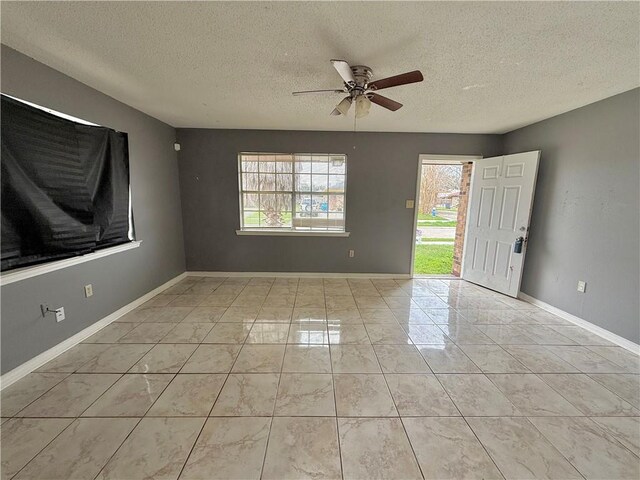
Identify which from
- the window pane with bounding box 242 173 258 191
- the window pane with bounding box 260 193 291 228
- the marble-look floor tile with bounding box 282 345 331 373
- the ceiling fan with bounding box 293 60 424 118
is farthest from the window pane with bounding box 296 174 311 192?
the marble-look floor tile with bounding box 282 345 331 373

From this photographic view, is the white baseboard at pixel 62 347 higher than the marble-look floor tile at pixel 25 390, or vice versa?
the white baseboard at pixel 62 347

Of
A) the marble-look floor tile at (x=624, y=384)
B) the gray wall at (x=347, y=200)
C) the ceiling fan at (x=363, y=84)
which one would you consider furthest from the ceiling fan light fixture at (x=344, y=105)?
the marble-look floor tile at (x=624, y=384)

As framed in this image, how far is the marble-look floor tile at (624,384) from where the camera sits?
5.61ft

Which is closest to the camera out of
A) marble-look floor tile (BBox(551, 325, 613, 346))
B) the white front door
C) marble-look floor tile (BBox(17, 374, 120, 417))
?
marble-look floor tile (BBox(17, 374, 120, 417))

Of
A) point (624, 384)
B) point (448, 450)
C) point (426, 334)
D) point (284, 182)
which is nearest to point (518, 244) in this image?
point (624, 384)

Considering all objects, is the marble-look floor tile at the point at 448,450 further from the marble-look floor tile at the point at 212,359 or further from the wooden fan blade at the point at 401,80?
the wooden fan blade at the point at 401,80

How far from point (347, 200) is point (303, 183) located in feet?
2.45

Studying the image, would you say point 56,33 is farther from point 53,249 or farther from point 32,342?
point 32,342

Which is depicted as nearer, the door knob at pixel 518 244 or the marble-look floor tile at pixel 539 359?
the marble-look floor tile at pixel 539 359

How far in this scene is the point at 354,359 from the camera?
207cm

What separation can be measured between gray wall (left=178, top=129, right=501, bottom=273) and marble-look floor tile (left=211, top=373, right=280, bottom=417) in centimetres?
236

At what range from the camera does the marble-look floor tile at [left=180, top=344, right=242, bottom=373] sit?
193 cm

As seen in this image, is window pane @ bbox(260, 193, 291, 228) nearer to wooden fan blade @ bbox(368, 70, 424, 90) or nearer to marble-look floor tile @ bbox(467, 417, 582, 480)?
wooden fan blade @ bbox(368, 70, 424, 90)

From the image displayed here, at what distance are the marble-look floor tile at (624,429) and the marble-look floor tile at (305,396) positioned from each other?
1600mm
